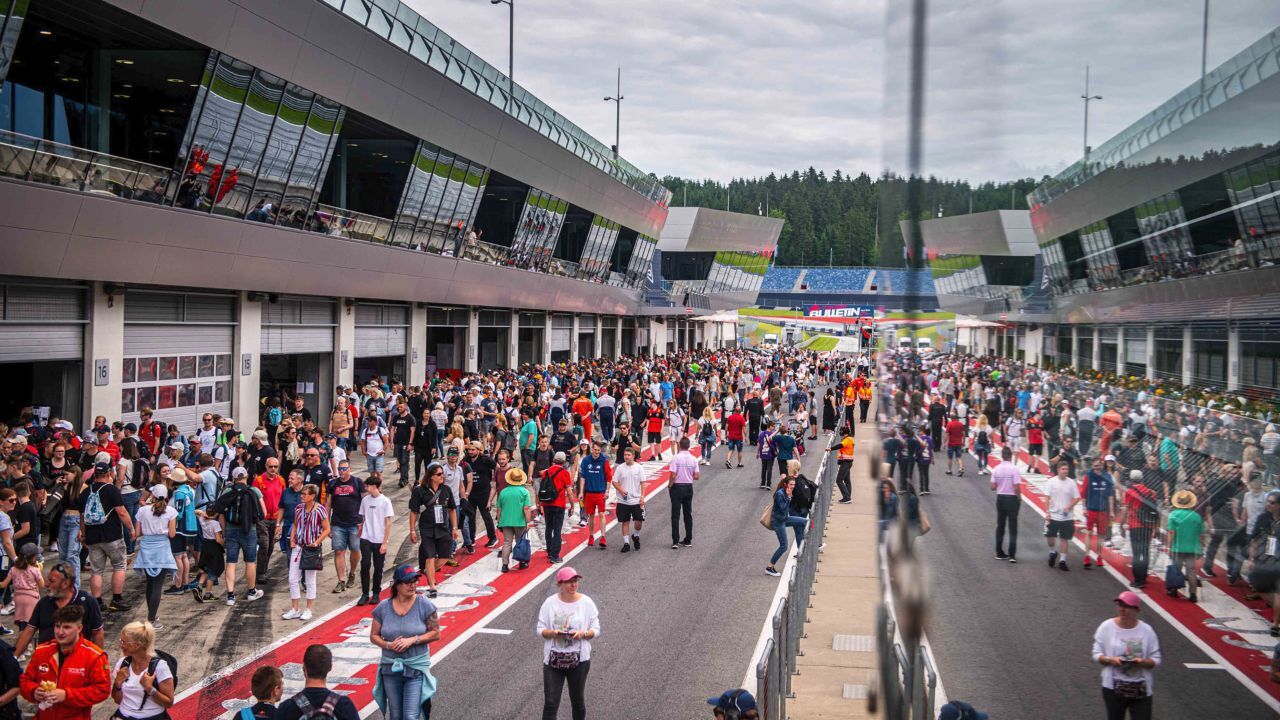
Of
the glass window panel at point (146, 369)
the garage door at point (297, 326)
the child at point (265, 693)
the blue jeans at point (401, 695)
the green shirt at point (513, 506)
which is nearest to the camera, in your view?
the child at point (265, 693)

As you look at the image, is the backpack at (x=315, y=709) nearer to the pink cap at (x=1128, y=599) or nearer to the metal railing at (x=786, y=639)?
the metal railing at (x=786, y=639)

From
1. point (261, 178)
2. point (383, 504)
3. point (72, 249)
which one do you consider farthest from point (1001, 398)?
point (261, 178)

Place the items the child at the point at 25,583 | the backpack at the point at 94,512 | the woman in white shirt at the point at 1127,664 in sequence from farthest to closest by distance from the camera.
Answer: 1. the backpack at the point at 94,512
2. the child at the point at 25,583
3. the woman in white shirt at the point at 1127,664

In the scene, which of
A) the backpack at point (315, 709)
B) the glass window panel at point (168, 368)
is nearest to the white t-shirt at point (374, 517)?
the backpack at point (315, 709)

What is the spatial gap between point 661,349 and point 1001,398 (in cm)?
6804

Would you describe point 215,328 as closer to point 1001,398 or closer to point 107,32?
point 107,32

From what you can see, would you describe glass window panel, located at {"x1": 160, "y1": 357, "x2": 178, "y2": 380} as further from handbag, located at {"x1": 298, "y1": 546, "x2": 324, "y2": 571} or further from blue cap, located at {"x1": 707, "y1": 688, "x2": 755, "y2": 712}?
blue cap, located at {"x1": 707, "y1": 688, "x2": 755, "y2": 712}

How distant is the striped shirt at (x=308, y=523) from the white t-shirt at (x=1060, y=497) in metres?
10.2

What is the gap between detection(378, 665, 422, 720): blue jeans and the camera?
24.6 ft

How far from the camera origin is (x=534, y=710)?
337 inches

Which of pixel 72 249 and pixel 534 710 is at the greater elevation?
pixel 72 249

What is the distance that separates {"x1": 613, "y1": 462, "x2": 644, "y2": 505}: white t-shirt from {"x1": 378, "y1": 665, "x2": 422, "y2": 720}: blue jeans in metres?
7.34

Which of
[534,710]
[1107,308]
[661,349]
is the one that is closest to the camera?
[1107,308]

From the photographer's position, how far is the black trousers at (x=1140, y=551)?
229cm
